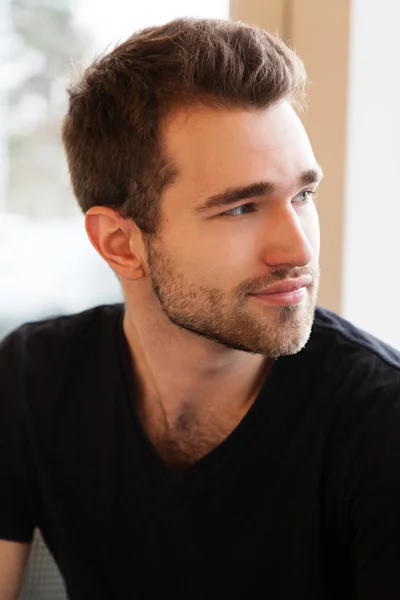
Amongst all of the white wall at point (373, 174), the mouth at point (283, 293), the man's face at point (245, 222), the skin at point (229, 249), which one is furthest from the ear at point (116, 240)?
the white wall at point (373, 174)

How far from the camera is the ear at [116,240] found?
1.28 m

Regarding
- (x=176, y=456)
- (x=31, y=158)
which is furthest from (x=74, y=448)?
(x=31, y=158)

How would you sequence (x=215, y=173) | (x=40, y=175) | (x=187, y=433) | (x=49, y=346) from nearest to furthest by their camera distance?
(x=215, y=173), (x=187, y=433), (x=49, y=346), (x=40, y=175)

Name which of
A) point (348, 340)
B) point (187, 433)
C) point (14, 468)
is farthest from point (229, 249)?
point (14, 468)

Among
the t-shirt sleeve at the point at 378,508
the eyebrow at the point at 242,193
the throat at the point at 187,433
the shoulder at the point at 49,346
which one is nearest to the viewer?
the t-shirt sleeve at the point at 378,508

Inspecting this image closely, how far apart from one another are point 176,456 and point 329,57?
75cm

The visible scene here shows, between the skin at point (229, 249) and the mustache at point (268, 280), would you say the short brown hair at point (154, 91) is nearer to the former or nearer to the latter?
the skin at point (229, 249)

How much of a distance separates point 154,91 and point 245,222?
0.24 metres

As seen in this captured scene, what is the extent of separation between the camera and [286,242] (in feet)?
3.66

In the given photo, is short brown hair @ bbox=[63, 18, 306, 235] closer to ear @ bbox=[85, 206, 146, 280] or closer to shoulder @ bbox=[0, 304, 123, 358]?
ear @ bbox=[85, 206, 146, 280]

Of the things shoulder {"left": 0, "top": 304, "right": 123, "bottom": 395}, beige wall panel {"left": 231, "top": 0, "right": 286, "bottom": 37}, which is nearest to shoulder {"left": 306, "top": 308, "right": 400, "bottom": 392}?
shoulder {"left": 0, "top": 304, "right": 123, "bottom": 395}

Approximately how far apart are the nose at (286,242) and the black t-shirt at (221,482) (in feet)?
0.54

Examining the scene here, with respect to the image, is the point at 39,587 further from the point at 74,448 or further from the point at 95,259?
the point at 95,259

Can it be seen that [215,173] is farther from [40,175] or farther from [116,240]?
[40,175]
